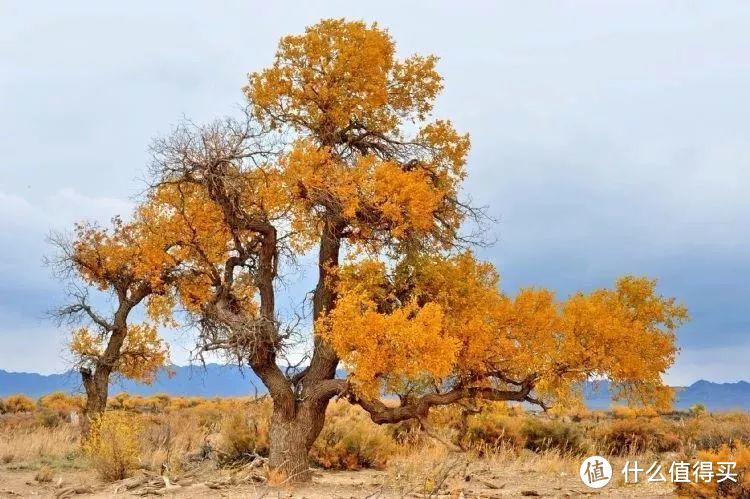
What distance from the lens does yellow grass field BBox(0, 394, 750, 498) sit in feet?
49.6

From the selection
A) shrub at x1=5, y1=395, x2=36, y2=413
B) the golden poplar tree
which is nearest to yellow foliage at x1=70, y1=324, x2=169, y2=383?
the golden poplar tree

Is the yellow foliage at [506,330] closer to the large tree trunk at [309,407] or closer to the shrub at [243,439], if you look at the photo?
the large tree trunk at [309,407]

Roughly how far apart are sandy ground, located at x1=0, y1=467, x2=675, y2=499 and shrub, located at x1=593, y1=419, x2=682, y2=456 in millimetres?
8123

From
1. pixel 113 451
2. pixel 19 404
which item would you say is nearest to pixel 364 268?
pixel 113 451

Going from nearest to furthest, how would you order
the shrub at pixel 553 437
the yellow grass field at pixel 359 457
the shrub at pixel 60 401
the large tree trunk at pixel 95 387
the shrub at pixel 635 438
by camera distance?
the yellow grass field at pixel 359 457 → the large tree trunk at pixel 95 387 → the shrub at pixel 553 437 → the shrub at pixel 635 438 → the shrub at pixel 60 401

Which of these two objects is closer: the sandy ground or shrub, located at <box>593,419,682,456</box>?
the sandy ground

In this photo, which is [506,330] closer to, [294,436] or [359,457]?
[294,436]

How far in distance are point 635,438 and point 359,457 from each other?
10.5 metres

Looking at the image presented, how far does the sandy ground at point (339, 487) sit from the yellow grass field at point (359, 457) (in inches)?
1.4

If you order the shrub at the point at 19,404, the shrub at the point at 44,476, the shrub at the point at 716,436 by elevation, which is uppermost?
the shrub at the point at 19,404

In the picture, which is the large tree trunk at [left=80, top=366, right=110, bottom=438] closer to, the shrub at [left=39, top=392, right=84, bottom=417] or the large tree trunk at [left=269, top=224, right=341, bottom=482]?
the large tree trunk at [left=269, top=224, right=341, bottom=482]

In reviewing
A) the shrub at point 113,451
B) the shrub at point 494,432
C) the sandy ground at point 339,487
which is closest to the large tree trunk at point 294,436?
the sandy ground at point 339,487

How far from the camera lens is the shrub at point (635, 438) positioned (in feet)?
87.1

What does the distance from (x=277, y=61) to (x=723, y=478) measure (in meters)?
12.4
